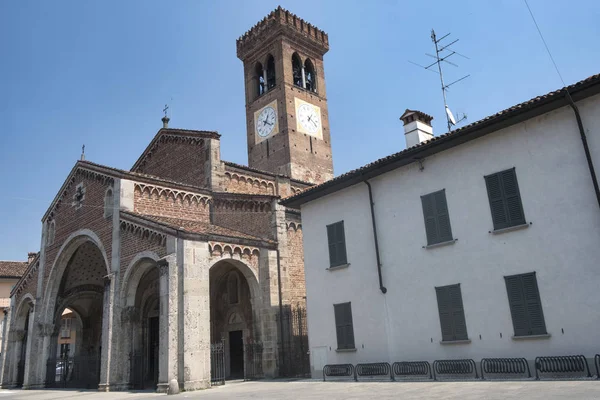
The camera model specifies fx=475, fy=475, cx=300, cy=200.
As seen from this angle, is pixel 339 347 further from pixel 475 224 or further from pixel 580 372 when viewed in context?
pixel 580 372

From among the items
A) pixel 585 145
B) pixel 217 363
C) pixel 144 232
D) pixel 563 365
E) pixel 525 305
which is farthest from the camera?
pixel 144 232

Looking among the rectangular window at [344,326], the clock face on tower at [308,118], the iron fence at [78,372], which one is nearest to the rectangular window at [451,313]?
the rectangular window at [344,326]

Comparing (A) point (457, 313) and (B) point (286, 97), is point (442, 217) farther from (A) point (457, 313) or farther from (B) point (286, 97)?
(B) point (286, 97)

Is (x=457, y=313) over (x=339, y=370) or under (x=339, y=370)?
over

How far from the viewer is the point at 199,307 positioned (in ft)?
55.0

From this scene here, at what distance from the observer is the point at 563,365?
1084cm

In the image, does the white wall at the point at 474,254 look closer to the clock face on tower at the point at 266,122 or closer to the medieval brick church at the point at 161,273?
the medieval brick church at the point at 161,273

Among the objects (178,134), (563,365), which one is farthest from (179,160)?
(563,365)

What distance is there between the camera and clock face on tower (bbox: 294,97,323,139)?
40.5 meters

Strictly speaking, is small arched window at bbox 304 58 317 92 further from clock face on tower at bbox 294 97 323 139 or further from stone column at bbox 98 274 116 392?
stone column at bbox 98 274 116 392

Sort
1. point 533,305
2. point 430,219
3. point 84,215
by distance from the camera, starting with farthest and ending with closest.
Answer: point 84,215 < point 430,219 < point 533,305

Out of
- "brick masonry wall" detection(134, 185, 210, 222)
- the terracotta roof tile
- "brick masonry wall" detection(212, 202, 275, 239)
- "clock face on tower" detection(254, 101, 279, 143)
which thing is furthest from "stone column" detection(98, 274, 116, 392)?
the terracotta roof tile

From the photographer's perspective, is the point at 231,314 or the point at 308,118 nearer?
the point at 231,314

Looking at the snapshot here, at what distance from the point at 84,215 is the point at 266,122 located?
21.3 metres
